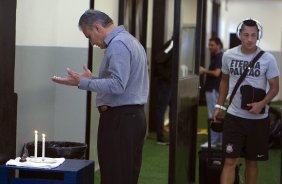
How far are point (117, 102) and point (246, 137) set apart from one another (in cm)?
143

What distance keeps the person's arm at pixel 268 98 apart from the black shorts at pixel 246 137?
0.35 feet

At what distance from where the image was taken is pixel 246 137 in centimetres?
435

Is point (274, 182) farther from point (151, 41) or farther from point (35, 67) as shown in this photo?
point (151, 41)

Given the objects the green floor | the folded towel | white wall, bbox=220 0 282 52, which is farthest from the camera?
white wall, bbox=220 0 282 52

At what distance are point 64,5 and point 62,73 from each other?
608 mm

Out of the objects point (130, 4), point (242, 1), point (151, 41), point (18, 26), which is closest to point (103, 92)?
point (18, 26)

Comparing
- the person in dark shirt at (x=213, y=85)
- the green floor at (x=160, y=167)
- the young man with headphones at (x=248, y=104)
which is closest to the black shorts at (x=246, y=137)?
the young man with headphones at (x=248, y=104)

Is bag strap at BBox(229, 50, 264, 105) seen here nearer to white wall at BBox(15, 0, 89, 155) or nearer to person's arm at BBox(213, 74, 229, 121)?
person's arm at BBox(213, 74, 229, 121)

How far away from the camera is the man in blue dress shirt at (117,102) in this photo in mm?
3277

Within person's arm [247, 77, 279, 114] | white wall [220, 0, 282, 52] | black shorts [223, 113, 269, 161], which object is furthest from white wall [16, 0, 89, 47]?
white wall [220, 0, 282, 52]

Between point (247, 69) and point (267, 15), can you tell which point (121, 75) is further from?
point (267, 15)

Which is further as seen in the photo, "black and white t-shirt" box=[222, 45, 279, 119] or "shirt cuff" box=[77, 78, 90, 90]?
"black and white t-shirt" box=[222, 45, 279, 119]

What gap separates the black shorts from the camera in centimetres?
430

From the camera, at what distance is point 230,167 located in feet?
14.5
